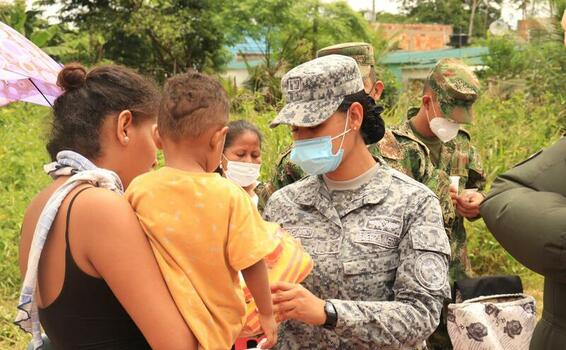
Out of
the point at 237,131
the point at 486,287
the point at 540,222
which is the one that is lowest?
the point at 486,287

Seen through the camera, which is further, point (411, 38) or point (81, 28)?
point (411, 38)

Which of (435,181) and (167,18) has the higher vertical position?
(435,181)

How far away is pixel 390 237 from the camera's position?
2250 mm

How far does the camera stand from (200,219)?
176cm

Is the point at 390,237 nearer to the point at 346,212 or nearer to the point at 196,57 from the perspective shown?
the point at 346,212

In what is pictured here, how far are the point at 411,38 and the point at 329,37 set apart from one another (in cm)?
1387

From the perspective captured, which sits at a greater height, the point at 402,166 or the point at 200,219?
the point at 200,219

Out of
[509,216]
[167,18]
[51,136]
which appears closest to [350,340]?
[509,216]

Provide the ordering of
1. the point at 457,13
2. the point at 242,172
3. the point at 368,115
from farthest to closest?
1. the point at 457,13
2. the point at 242,172
3. the point at 368,115

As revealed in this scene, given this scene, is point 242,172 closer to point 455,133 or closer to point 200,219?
point 455,133

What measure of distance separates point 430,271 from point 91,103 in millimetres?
1027

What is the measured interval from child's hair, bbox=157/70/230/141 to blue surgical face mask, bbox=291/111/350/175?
1.85 feet

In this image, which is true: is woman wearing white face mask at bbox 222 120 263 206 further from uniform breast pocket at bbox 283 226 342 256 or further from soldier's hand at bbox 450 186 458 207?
uniform breast pocket at bbox 283 226 342 256

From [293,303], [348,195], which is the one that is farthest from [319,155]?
[293,303]
